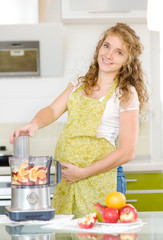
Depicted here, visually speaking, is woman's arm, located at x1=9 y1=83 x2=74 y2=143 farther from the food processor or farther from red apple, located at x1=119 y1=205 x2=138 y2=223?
red apple, located at x1=119 y1=205 x2=138 y2=223

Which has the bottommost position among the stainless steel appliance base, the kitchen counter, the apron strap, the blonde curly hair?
the kitchen counter

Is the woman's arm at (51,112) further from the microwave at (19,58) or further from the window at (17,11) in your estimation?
the microwave at (19,58)

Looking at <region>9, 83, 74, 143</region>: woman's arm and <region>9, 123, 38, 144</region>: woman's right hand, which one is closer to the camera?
<region>9, 123, 38, 144</region>: woman's right hand

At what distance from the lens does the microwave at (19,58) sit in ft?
11.3

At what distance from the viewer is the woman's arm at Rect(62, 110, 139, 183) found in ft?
6.83

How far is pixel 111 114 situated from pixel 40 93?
157cm

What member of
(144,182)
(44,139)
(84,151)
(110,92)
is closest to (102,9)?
(44,139)

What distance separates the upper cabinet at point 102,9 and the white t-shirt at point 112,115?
49.8 inches

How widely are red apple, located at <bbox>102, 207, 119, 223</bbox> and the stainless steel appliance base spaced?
8.5 inches

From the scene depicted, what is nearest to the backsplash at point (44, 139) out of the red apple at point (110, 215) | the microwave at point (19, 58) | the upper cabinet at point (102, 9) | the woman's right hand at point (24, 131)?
the microwave at point (19, 58)

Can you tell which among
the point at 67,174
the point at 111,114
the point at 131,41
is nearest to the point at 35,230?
the point at 67,174

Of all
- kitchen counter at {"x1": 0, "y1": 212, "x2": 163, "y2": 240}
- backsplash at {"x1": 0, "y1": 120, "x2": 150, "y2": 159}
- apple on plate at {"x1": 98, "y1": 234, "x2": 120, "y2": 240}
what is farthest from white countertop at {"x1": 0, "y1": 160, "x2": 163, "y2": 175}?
apple on plate at {"x1": 98, "y1": 234, "x2": 120, "y2": 240}

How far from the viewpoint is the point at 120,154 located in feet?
6.84

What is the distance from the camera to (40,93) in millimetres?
3641
